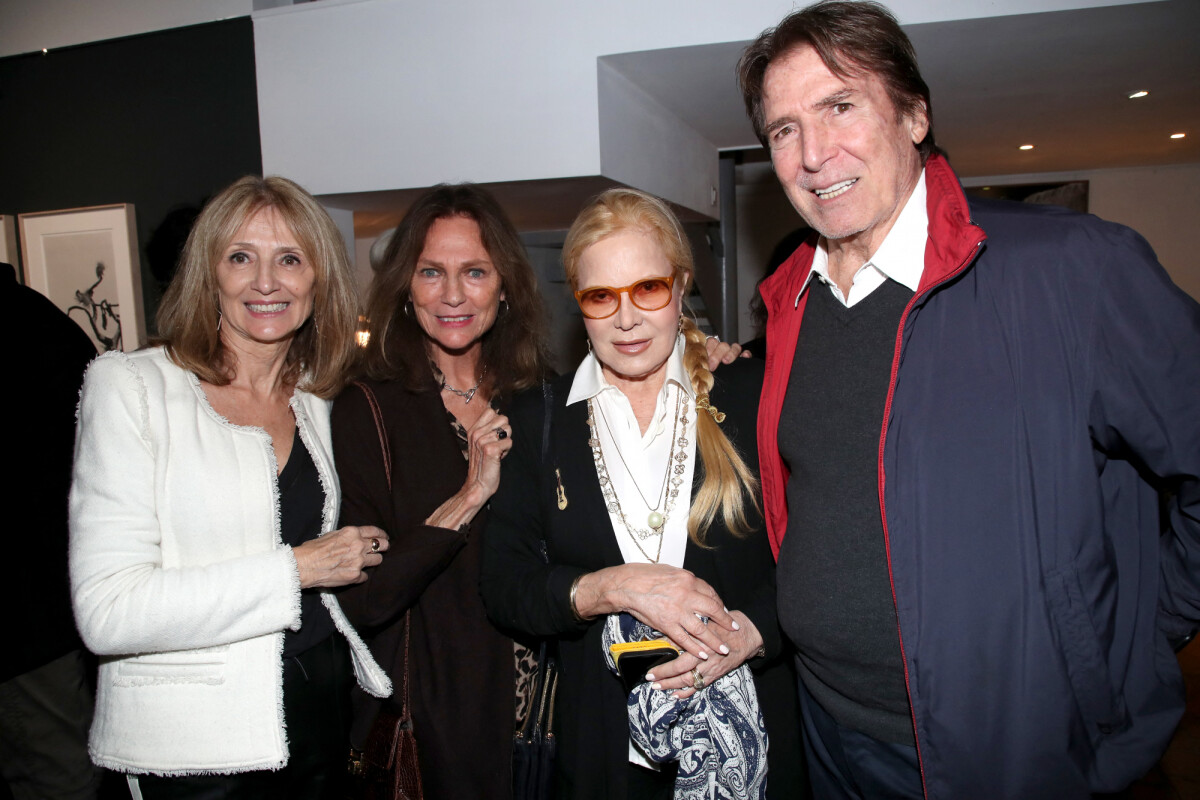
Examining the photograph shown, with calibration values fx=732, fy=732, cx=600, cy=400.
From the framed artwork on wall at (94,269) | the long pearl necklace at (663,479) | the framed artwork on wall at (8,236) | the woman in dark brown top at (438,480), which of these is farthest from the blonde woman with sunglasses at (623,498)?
the framed artwork on wall at (8,236)

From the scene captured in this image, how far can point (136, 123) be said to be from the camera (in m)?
4.11

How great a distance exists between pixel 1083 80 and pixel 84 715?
561 centimetres

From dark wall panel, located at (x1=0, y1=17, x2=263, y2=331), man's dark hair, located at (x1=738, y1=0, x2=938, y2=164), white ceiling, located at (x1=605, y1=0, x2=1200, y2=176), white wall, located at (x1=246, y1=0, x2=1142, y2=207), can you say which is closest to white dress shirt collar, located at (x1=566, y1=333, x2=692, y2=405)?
man's dark hair, located at (x1=738, y1=0, x2=938, y2=164)

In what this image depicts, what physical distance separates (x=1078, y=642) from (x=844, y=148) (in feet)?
3.63

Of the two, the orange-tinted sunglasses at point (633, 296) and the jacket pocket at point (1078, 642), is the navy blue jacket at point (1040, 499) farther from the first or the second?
the orange-tinted sunglasses at point (633, 296)

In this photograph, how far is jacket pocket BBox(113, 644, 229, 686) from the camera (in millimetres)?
1751

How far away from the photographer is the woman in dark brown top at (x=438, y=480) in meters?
2.03

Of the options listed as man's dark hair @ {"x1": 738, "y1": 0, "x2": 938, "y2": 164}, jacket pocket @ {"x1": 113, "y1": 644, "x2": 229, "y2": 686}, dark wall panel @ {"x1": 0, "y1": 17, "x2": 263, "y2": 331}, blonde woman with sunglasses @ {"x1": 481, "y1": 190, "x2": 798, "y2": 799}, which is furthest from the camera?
dark wall panel @ {"x1": 0, "y1": 17, "x2": 263, "y2": 331}

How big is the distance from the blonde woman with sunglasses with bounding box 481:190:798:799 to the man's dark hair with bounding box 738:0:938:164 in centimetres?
54

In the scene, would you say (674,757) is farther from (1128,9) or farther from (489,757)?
(1128,9)

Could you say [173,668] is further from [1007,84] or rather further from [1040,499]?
[1007,84]

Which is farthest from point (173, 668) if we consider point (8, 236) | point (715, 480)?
point (8, 236)

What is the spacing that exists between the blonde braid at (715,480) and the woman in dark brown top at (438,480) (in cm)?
56

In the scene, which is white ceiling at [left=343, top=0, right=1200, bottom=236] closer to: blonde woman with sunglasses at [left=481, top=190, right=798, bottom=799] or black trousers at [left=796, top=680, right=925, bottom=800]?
blonde woman with sunglasses at [left=481, top=190, right=798, bottom=799]
